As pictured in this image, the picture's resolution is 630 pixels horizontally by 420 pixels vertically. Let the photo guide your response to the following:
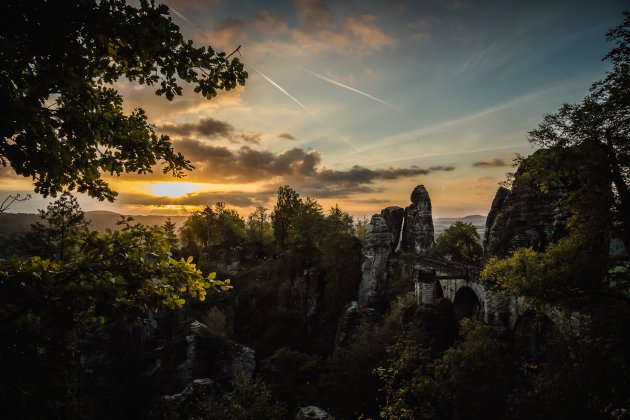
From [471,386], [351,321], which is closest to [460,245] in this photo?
[351,321]

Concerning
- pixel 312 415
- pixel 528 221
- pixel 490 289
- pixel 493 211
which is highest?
pixel 493 211

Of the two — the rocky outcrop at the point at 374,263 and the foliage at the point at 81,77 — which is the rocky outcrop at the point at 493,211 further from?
the foliage at the point at 81,77

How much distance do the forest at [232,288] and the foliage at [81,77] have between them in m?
0.02

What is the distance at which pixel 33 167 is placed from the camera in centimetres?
390

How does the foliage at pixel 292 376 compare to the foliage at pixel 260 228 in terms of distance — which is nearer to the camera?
the foliage at pixel 292 376

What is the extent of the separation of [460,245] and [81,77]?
68244 mm

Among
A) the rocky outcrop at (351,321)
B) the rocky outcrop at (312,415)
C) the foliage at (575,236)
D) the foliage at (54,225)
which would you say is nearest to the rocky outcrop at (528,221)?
the foliage at (575,236)

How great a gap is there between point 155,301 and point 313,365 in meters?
28.1

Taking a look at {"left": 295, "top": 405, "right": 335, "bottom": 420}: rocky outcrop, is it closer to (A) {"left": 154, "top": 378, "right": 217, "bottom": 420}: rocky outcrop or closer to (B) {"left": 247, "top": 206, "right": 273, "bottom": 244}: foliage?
(A) {"left": 154, "top": 378, "right": 217, "bottom": 420}: rocky outcrop

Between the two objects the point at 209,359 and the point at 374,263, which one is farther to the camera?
the point at 374,263

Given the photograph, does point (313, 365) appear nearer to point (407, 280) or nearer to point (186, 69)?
point (407, 280)

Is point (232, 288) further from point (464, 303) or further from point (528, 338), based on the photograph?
point (464, 303)

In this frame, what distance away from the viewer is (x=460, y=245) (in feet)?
210

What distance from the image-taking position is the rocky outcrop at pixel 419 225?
64500 mm
